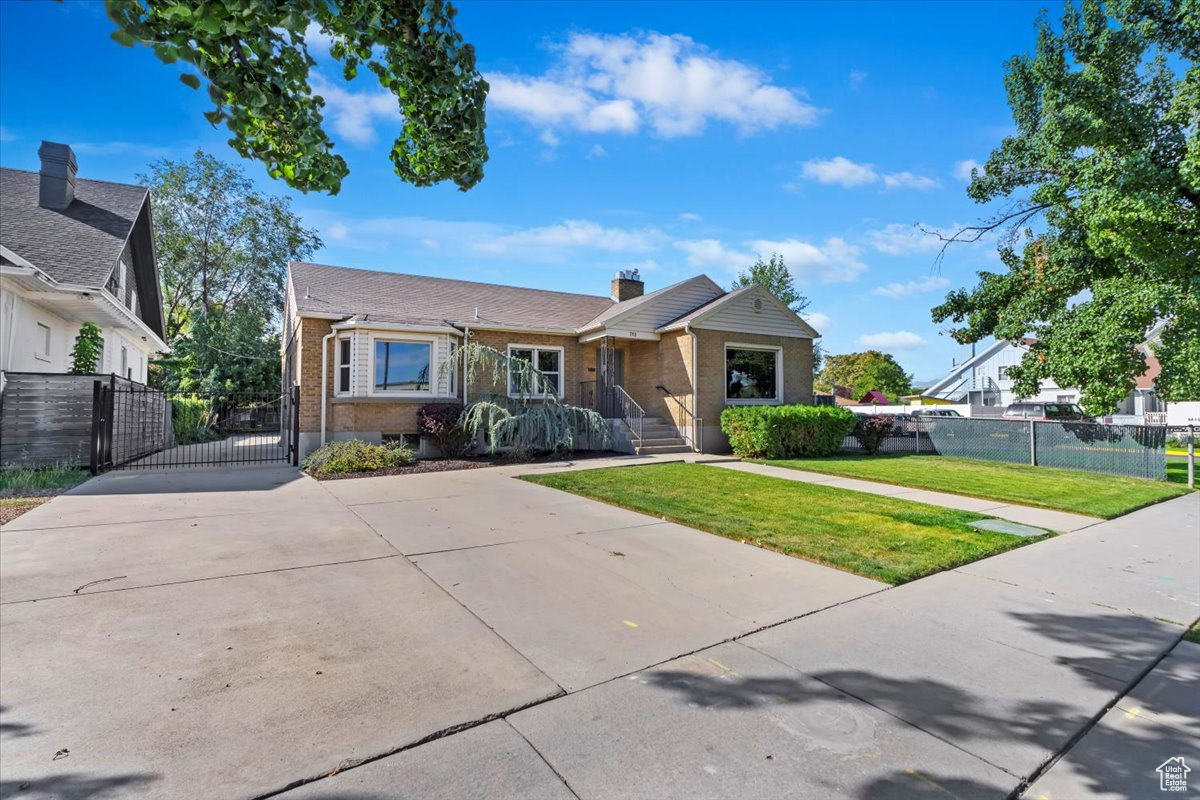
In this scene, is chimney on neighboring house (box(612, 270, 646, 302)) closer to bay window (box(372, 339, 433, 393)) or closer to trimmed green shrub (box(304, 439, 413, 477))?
bay window (box(372, 339, 433, 393))

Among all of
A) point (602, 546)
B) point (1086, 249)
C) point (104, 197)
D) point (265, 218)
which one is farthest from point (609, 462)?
point (265, 218)

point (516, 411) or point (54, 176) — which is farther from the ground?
point (54, 176)

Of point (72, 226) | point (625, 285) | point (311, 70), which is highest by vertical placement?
point (625, 285)

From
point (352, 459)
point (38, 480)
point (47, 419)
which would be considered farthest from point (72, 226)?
point (352, 459)

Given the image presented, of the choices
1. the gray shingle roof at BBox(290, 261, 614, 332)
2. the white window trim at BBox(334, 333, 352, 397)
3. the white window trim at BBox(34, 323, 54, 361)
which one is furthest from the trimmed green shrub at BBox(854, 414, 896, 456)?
the white window trim at BBox(34, 323, 54, 361)

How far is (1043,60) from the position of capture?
45.5ft

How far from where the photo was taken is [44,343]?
12.9 meters

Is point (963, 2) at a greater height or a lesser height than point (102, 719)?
greater

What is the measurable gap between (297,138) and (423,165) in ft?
3.25

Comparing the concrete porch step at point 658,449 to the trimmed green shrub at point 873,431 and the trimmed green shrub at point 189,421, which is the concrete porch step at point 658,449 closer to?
the trimmed green shrub at point 873,431

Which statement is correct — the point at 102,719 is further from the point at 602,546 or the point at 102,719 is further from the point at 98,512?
the point at 98,512

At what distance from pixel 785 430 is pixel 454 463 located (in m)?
8.54

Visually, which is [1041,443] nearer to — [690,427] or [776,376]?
[776,376]

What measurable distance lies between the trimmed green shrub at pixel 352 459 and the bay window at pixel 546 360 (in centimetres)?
489
